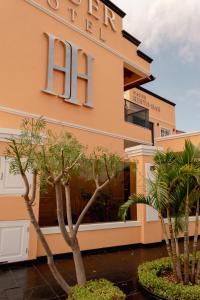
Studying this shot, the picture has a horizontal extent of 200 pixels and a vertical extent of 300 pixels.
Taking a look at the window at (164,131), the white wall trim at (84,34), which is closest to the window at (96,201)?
the white wall trim at (84,34)

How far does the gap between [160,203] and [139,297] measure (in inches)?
71.3

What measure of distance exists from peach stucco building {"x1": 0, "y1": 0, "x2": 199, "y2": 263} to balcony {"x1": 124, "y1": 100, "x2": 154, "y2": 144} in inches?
2.0

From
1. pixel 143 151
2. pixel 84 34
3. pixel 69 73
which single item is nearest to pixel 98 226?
pixel 143 151

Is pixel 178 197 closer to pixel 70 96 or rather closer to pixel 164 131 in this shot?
pixel 70 96

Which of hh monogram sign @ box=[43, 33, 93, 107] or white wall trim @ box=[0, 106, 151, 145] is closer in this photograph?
white wall trim @ box=[0, 106, 151, 145]

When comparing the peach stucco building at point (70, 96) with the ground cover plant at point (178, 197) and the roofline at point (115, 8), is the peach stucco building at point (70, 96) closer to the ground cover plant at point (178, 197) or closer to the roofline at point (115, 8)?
the roofline at point (115, 8)

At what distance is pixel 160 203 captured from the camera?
461cm

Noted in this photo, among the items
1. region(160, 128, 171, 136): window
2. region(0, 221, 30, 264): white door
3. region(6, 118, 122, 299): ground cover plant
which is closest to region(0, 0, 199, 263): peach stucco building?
region(0, 221, 30, 264): white door

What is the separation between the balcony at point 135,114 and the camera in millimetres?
12270

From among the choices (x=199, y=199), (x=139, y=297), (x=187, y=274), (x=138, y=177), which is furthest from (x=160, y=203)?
(x=138, y=177)

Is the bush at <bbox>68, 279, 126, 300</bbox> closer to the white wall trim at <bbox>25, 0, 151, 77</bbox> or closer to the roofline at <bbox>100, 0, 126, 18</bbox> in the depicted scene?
the white wall trim at <bbox>25, 0, 151, 77</bbox>

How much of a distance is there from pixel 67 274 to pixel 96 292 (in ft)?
7.58

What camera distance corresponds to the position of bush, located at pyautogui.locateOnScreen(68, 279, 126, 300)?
342 cm

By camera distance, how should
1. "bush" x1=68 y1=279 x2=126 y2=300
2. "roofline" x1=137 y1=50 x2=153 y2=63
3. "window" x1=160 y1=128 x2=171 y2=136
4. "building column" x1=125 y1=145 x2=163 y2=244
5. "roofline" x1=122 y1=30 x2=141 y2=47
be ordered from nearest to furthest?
"bush" x1=68 y1=279 x2=126 y2=300
"building column" x1=125 y1=145 x2=163 y2=244
"roofline" x1=122 y1=30 x2=141 y2=47
"roofline" x1=137 y1=50 x2=153 y2=63
"window" x1=160 y1=128 x2=171 y2=136
